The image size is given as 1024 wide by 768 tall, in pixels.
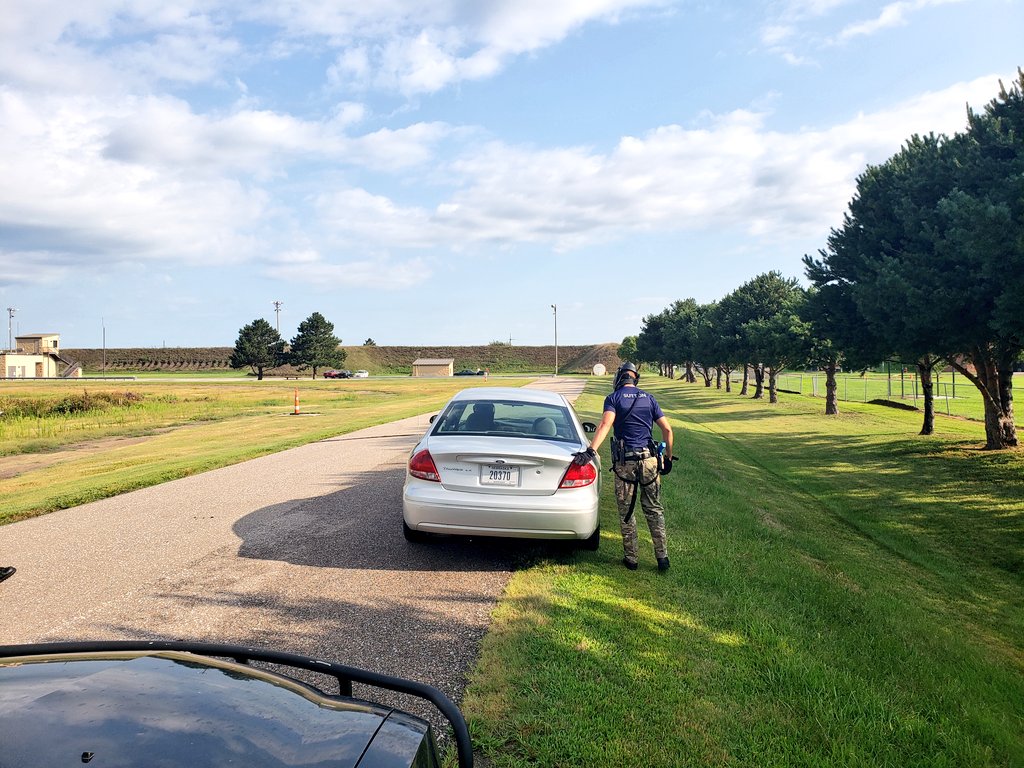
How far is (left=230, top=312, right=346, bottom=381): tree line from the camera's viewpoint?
3590 inches

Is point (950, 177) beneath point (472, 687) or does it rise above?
above

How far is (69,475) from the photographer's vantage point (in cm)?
1418

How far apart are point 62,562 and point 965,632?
8274mm

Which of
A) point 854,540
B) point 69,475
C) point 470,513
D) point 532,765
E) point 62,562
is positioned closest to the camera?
point 532,765

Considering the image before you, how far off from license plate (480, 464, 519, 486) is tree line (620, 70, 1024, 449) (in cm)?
921

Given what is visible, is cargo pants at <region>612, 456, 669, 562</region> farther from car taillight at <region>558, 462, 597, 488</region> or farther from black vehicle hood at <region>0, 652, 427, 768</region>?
black vehicle hood at <region>0, 652, 427, 768</region>

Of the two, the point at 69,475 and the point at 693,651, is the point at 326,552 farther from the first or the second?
the point at 69,475

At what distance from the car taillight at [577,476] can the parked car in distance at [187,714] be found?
4.19 meters

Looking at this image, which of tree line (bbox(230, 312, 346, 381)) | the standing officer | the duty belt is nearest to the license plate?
the standing officer

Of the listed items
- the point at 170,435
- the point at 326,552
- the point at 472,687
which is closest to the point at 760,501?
the point at 326,552

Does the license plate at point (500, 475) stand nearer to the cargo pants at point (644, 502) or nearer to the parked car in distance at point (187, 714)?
the cargo pants at point (644, 502)

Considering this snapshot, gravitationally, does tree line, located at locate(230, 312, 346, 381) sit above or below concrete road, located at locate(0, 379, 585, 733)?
above

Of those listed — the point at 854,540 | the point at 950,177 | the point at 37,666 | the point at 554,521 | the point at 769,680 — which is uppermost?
the point at 950,177

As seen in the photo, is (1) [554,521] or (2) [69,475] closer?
(1) [554,521]
